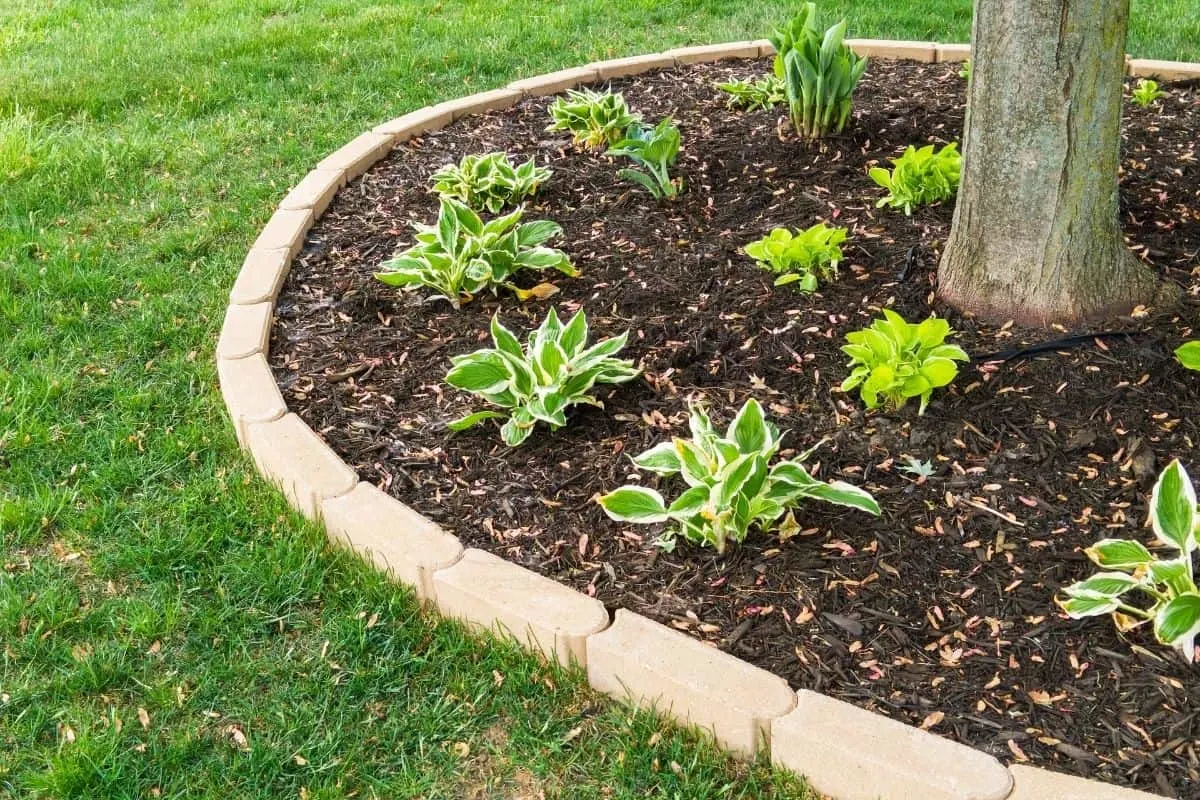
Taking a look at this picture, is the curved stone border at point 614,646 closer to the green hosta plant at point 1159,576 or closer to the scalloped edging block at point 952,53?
the green hosta plant at point 1159,576

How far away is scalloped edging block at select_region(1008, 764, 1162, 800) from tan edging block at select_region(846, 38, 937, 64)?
175 inches

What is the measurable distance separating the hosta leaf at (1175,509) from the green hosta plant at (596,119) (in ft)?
9.57

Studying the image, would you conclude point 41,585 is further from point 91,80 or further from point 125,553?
point 91,80

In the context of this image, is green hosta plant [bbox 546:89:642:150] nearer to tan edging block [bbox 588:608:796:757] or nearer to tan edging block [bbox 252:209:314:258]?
tan edging block [bbox 252:209:314:258]

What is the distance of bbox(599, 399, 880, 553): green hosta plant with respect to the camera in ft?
8.11

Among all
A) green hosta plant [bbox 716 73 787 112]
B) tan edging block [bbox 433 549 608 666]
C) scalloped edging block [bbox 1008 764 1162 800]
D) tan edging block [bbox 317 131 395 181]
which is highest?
green hosta plant [bbox 716 73 787 112]

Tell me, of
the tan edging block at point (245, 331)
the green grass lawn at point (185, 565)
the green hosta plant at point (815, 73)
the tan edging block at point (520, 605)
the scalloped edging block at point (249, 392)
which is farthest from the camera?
the green hosta plant at point (815, 73)

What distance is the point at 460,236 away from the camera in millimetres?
3762

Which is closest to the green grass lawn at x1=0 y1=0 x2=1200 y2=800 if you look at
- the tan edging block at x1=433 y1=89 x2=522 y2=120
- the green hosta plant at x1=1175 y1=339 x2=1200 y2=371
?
the tan edging block at x1=433 y1=89 x2=522 y2=120

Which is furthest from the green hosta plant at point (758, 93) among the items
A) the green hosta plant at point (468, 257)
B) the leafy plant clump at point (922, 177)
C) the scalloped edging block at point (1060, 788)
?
the scalloped edging block at point (1060, 788)

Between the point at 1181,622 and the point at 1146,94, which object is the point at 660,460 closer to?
the point at 1181,622

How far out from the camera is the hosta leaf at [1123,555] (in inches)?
88.6

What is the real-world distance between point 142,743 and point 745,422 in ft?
4.96

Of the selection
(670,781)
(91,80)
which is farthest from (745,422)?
(91,80)
